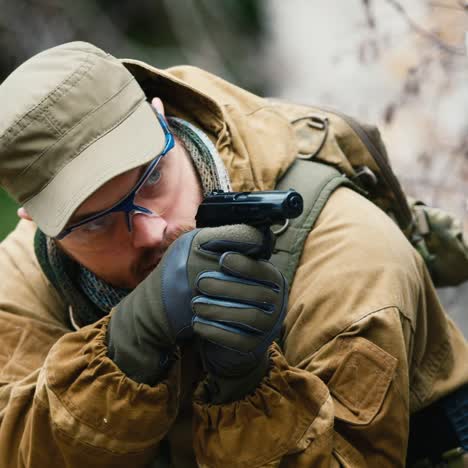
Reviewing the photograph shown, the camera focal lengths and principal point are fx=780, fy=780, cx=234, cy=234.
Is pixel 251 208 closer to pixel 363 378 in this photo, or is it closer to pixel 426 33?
pixel 363 378

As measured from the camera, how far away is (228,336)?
141 centimetres

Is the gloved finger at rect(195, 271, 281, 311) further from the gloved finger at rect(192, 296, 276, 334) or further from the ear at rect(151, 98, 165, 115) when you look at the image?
the ear at rect(151, 98, 165, 115)

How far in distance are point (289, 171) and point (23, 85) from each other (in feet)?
2.14

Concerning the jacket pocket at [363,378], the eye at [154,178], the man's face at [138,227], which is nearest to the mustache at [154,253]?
the man's face at [138,227]

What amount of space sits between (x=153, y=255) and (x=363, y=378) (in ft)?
1.82

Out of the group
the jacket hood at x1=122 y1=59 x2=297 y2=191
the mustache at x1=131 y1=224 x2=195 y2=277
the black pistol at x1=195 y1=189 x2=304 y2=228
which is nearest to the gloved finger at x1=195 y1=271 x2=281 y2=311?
the black pistol at x1=195 y1=189 x2=304 y2=228

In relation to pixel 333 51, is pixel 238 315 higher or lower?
higher

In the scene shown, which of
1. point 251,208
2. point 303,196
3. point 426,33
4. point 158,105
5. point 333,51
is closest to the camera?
point 251,208

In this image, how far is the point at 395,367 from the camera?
1.62 metres

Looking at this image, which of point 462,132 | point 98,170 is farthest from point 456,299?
point 98,170

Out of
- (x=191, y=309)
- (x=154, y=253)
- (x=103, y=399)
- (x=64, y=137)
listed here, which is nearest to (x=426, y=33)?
(x=154, y=253)

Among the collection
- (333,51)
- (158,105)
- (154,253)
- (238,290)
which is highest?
(158,105)

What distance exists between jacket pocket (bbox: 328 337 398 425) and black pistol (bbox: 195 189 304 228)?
0.39 metres

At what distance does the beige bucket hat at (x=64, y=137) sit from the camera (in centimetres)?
164
